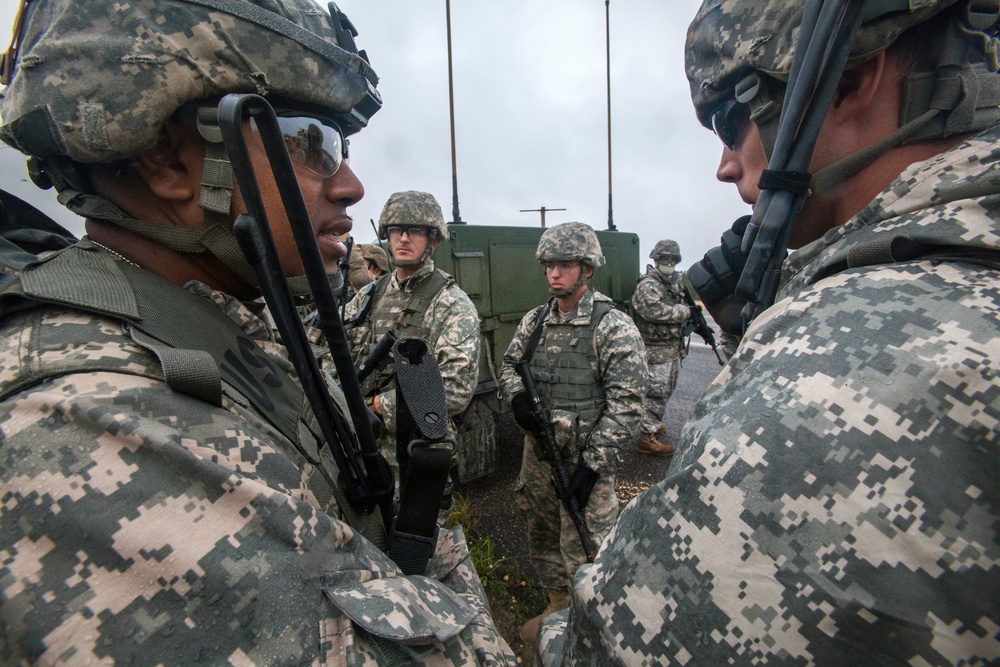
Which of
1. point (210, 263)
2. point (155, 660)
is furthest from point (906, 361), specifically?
point (210, 263)

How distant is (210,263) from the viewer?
1.23 m

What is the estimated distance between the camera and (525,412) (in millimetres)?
3811

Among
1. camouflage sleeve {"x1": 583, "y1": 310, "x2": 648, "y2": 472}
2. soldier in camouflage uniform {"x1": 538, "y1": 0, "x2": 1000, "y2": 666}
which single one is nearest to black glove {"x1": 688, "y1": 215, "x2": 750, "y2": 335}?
soldier in camouflage uniform {"x1": 538, "y1": 0, "x2": 1000, "y2": 666}

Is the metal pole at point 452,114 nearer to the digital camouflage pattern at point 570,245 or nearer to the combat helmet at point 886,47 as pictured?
→ the digital camouflage pattern at point 570,245

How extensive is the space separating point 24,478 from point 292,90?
1.01 meters

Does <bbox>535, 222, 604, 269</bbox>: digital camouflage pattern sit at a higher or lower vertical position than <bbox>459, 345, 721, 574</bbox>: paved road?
higher

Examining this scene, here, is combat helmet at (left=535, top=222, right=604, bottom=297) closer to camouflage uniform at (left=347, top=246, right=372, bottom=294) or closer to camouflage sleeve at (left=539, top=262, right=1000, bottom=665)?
camouflage sleeve at (left=539, top=262, right=1000, bottom=665)

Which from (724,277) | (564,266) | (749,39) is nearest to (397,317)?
(564,266)

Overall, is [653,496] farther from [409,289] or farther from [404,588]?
[409,289]

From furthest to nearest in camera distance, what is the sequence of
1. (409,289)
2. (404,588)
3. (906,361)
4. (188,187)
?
1. (409,289)
2. (188,187)
3. (404,588)
4. (906,361)

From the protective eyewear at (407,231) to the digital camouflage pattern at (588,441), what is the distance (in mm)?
1412

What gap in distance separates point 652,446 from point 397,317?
163 inches

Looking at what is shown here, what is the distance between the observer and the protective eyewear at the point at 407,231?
13.8 ft

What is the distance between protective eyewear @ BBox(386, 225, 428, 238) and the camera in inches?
166
